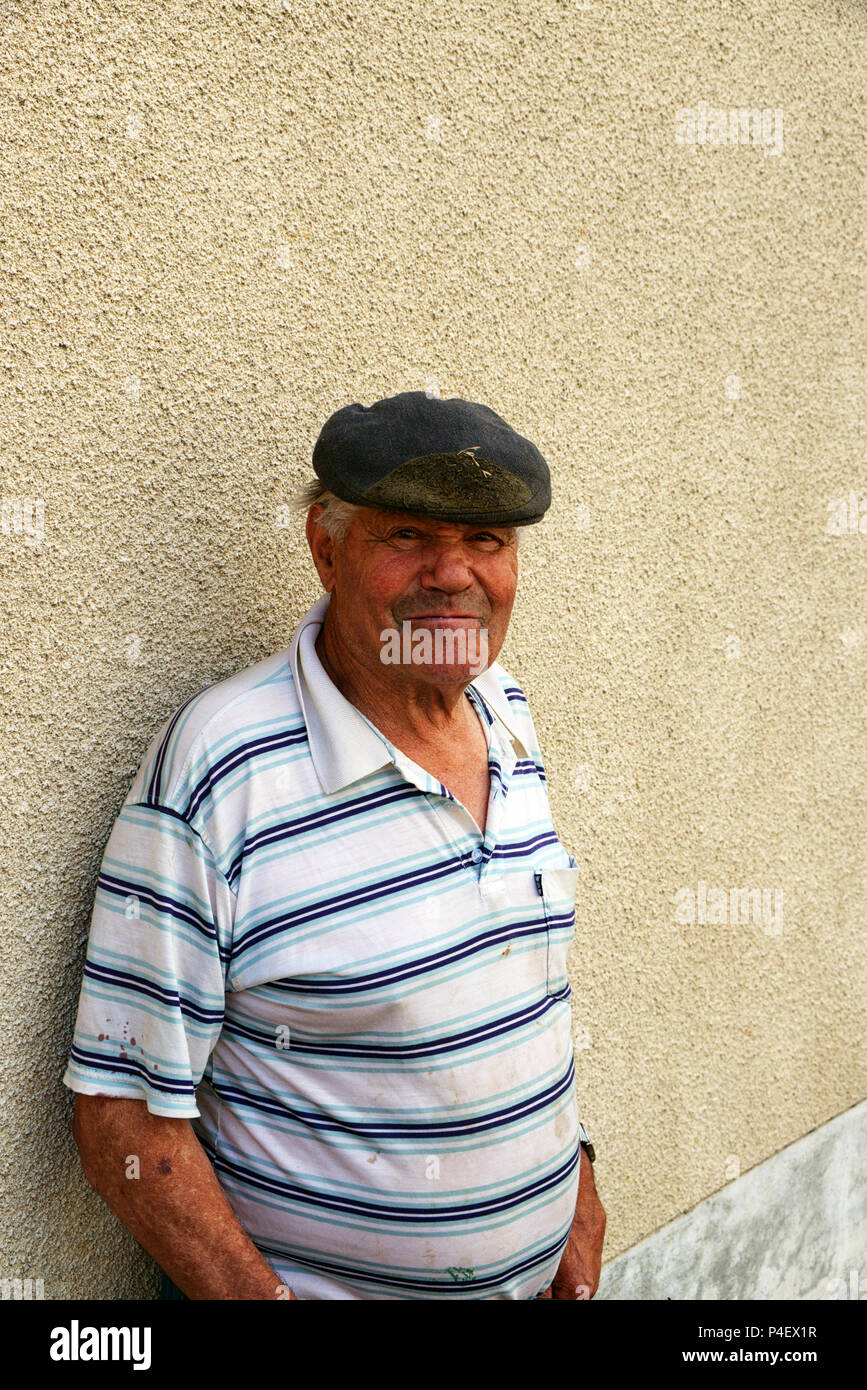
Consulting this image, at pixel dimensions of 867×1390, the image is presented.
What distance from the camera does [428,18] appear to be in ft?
7.88

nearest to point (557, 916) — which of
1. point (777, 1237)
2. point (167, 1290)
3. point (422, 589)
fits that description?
point (422, 589)

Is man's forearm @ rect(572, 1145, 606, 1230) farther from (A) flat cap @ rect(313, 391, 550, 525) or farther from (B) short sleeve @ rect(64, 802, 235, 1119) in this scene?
(A) flat cap @ rect(313, 391, 550, 525)

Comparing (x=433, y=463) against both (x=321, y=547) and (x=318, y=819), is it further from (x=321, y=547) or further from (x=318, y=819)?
(x=318, y=819)

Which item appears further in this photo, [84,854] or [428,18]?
[428,18]

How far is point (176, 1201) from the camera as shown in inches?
69.4

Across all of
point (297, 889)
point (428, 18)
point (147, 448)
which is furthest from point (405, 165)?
point (297, 889)

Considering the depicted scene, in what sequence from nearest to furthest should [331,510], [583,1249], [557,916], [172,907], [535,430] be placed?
[172,907] < [331,510] < [557,916] < [583,1249] < [535,430]

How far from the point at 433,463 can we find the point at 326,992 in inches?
31.6

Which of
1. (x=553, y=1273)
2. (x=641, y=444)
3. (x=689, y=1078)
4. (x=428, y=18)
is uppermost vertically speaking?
(x=428, y=18)

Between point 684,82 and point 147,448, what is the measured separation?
1881 mm

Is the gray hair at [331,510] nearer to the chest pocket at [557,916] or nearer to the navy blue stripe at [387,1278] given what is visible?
the chest pocket at [557,916]

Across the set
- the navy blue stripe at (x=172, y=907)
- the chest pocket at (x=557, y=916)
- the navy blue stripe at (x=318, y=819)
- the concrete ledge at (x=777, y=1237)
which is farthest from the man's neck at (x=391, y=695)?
the concrete ledge at (x=777, y=1237)

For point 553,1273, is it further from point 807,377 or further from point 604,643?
A: point 807,377

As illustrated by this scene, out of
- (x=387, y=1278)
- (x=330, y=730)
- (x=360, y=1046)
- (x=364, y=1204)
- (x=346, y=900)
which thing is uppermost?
(x=330, y=730)
